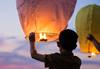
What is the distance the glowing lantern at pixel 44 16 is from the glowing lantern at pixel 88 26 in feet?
2.54

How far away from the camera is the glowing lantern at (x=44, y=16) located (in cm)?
381

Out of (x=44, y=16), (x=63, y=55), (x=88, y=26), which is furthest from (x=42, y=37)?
(x=88, y=26)

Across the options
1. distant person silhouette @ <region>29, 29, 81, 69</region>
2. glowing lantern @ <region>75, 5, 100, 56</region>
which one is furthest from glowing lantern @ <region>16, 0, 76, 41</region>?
distant person silhouette @ <region>29, 29, 81, 69</region>

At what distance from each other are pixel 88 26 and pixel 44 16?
1.13 metres

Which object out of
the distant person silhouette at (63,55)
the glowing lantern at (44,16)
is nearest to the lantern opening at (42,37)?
the glowing lantern at (44,16)

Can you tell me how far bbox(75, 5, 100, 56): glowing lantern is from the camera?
15.5 ft

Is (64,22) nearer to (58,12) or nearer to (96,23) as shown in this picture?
(58,12)

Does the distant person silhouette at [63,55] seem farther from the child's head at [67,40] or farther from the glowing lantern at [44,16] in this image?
the glowing lantern at [44,16]

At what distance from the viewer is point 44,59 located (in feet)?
8.94

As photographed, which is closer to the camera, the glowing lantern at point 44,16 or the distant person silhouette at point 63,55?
the distant person silhouette at point 63,55

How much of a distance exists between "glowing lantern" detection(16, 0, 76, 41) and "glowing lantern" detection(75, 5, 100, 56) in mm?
775

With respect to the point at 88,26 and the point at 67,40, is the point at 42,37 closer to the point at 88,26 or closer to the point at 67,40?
the point at 67,40

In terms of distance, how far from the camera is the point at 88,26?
4.76m

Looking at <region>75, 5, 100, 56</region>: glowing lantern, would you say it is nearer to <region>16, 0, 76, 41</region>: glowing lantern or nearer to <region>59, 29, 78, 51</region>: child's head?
<region>16, 0, 76, 41</region>: glowing lantern
